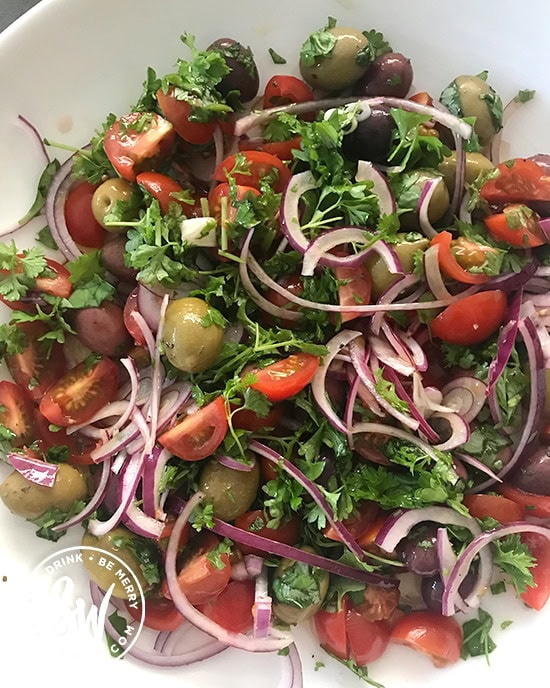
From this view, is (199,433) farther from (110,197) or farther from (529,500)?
(529,500)

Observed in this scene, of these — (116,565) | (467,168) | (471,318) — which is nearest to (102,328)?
(116,565)

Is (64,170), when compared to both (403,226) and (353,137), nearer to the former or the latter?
(353,137)

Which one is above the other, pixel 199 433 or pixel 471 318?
pixel 199 433

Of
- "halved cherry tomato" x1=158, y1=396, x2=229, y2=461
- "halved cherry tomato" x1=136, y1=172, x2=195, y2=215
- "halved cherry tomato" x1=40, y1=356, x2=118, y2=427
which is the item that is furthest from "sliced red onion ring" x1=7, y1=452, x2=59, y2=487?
"halved cherry tomato" x1=136, y1=172, x2=195, y2=215

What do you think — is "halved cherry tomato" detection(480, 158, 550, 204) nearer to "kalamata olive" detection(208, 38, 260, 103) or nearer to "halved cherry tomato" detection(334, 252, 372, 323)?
"halved cherry tomato" detection(334, 252, 372, 323)

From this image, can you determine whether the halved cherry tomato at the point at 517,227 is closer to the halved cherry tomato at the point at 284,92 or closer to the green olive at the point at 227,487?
the halved cherry tomato at the point at 284,92

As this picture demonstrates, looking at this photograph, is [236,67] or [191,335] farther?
[236,67]
